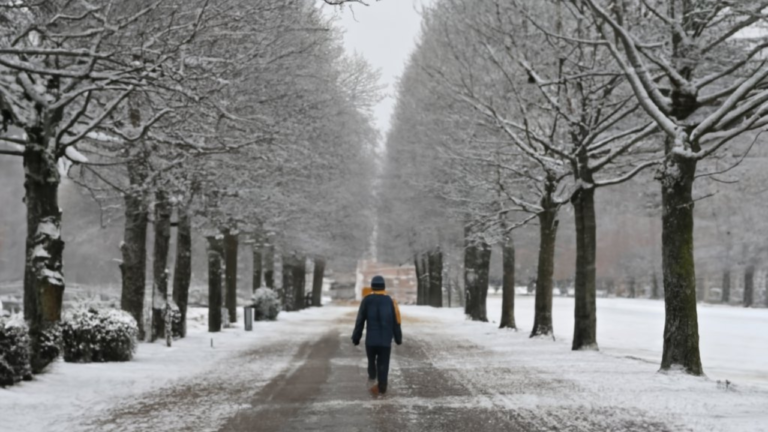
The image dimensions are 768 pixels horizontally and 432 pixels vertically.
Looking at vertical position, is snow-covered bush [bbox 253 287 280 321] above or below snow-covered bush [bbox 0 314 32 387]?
below

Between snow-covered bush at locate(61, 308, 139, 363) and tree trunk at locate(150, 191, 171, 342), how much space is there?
18.5ft

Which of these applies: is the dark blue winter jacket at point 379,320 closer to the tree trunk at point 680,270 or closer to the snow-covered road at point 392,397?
the snow-covered road at point 392,397

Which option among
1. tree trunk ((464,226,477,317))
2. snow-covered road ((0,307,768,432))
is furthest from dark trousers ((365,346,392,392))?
tree trunk ((464,226,477,317))

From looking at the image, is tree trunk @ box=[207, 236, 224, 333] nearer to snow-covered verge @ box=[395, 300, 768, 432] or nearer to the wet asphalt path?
snow-covered verge @ box=[395, 300, 768, 432]

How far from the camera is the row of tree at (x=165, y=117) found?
11695mm

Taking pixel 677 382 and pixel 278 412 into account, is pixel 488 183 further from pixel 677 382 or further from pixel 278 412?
pixel 278 412

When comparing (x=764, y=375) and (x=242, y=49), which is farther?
(x=764, y=375)

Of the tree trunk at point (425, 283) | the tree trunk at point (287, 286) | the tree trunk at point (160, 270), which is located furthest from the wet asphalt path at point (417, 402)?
the tree trunk at point (425, 283)

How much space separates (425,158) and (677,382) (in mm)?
22383

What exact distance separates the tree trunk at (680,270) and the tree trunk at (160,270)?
12.8m

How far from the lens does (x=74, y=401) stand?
35.9ft

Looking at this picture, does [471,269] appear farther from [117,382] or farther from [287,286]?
[117,382]

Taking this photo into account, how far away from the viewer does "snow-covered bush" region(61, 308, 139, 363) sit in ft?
50.0

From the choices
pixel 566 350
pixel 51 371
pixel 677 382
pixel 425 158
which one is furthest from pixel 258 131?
pixel 425 158
